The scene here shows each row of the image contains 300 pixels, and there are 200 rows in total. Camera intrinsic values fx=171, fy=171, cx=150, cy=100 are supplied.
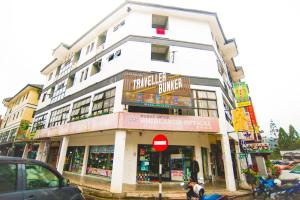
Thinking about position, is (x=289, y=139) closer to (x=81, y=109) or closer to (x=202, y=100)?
(x=202, y=100)

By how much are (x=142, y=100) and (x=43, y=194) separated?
7823 millimetres

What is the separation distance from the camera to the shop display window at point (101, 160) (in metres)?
12.8

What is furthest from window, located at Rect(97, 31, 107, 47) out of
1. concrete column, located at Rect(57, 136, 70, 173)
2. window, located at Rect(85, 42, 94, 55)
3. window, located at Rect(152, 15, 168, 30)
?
concrete column, located at Rect(57, 136, 70, 173)

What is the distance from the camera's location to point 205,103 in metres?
12.2

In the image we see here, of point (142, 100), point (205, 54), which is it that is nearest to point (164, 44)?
point (205, 54)

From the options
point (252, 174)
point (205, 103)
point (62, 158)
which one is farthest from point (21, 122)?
point (252, 174)

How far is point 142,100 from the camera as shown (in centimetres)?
1081

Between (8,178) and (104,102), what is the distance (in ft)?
33.1

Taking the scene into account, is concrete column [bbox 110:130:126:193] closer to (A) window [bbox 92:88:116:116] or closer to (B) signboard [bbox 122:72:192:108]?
(B) signboard [bbox 122:72:192:108]

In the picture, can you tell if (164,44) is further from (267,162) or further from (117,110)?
(267,162)

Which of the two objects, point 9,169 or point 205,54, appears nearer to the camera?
point 9,169

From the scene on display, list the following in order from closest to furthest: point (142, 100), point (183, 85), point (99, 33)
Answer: point (142, 100)
point (183, 85)
point (99, 33)

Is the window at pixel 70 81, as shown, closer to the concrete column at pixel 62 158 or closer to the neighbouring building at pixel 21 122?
the concrete column at pixel 62 158

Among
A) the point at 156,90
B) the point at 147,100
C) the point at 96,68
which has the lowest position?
the point at 147,100
